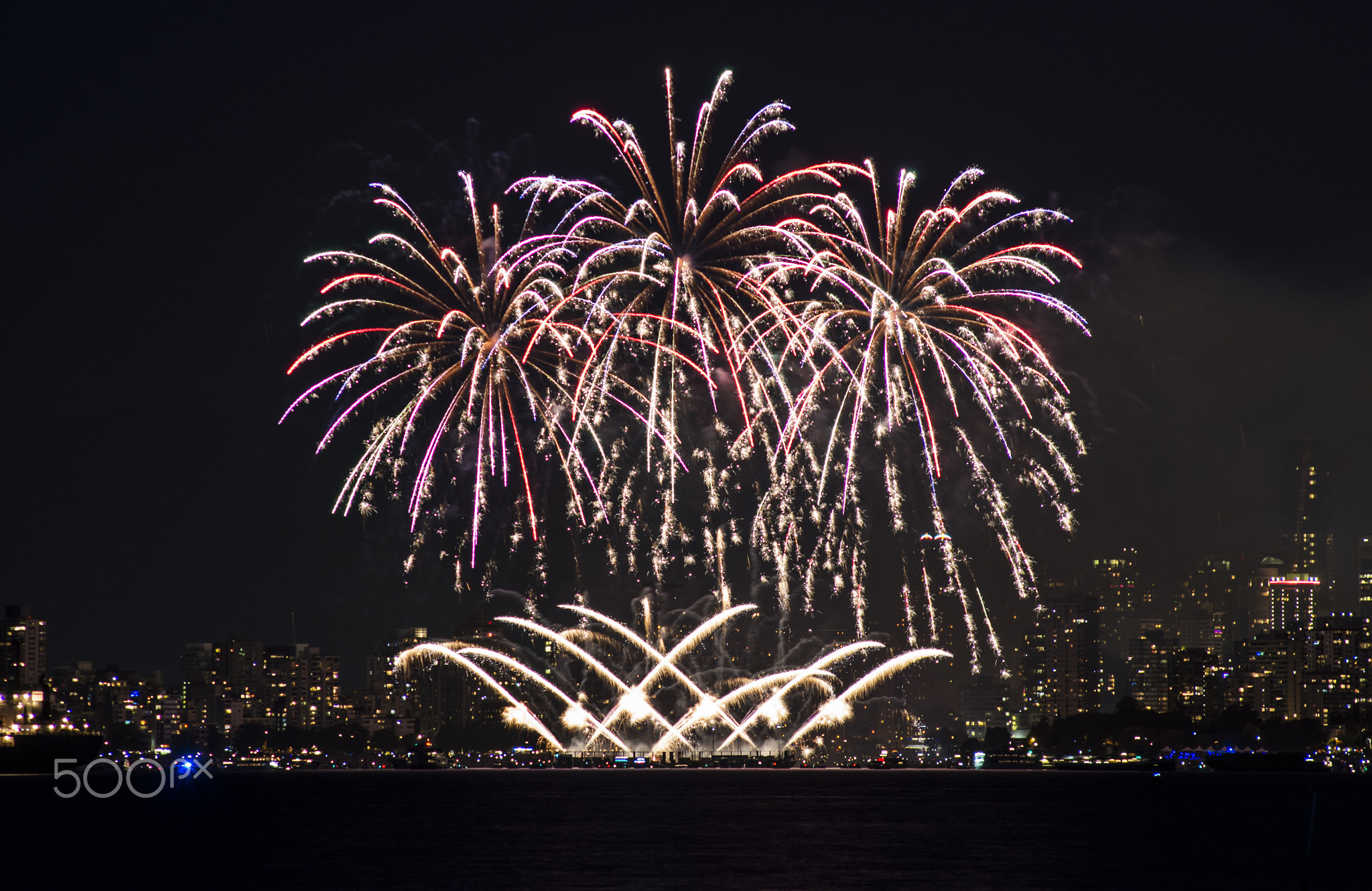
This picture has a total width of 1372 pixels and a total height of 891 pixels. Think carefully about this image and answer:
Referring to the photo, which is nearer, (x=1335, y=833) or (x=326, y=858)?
(x=326, y=858)

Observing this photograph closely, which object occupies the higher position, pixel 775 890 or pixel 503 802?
pixel 775 890

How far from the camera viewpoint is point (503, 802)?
150500 mm

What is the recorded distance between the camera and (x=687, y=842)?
95.1 m

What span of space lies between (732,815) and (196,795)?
95.5 metres

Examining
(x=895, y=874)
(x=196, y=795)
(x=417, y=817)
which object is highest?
(x=895, y=874)

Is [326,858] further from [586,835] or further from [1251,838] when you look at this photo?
[1251,838]

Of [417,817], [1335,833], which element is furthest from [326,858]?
[1335,833]

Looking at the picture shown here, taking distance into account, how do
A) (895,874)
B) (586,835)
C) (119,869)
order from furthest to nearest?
1. (586,835)
2. (119,869)
3. (895,874)

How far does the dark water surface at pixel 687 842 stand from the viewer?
7719 centimetres

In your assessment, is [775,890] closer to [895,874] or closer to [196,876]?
[895,874]

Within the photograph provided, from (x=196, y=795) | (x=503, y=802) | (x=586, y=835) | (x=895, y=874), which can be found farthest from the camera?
(x=196, y=795)

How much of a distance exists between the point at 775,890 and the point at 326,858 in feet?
99.8

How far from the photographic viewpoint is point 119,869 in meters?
85.1

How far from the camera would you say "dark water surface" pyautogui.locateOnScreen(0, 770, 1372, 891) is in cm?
7719
